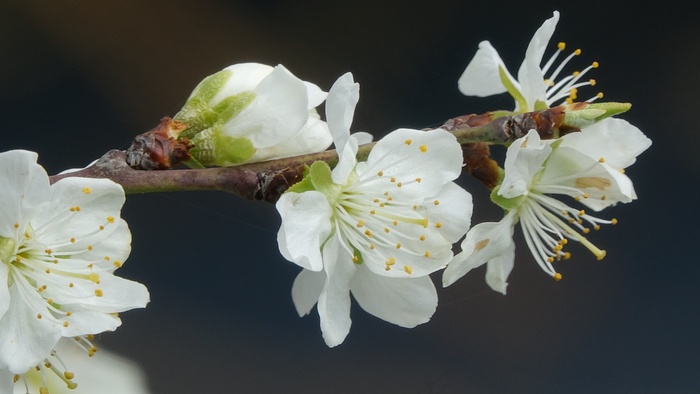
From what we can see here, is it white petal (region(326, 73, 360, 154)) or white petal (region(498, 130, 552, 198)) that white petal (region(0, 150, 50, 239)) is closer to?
white petal (region(326, 73, 360, 154))

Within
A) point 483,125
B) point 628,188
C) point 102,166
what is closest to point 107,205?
point 102,166

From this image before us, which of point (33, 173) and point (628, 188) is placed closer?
point (33, 173)

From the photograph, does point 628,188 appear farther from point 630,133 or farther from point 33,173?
point 33,173

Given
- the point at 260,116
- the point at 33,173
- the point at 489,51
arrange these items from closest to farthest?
the point at 33,173
the point at 260,116
the point at 489,51

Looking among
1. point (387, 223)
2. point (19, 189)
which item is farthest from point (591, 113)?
point (19, 189)

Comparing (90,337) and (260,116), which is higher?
(260,116)

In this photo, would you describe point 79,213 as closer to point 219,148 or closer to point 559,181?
point 219,148

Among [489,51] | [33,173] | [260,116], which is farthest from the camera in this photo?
[489,51]

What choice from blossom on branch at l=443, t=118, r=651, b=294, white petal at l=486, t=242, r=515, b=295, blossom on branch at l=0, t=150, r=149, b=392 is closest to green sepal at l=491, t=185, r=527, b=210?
blossom on branch at l=443, t=118, r=651, b=294
